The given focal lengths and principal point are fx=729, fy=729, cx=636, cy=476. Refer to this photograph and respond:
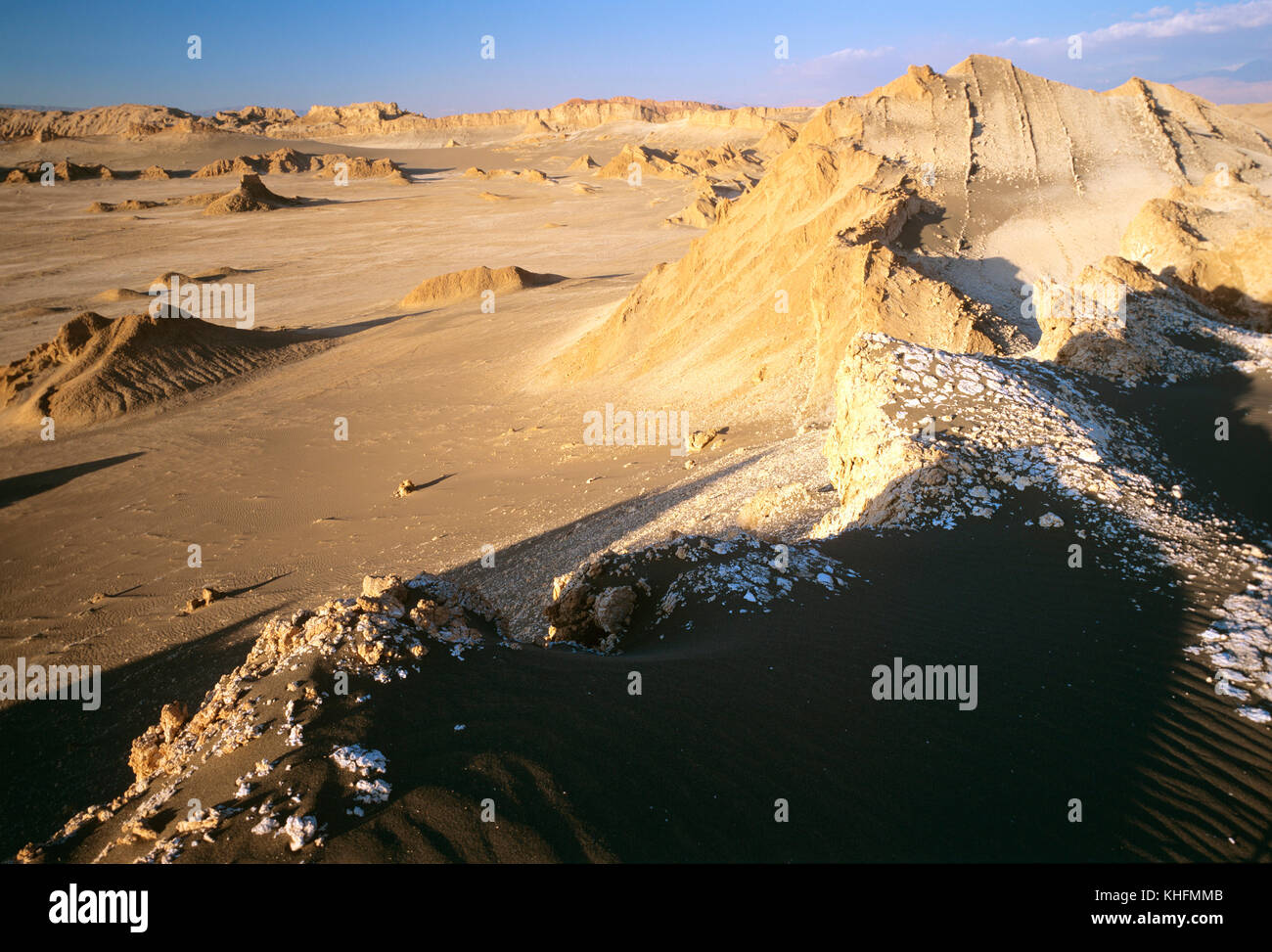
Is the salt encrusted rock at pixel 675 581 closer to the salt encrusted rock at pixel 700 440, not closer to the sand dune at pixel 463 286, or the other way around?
the salt encrusted rock at pixel 700 440

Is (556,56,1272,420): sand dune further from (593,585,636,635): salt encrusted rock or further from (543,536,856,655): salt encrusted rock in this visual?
(593,585,636,635): salt encrusted rock

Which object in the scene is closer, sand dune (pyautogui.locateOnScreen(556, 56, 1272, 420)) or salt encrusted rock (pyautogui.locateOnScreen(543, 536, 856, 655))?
salt encrusted rock (pyautogui.locateOnScreen(543, 536, 856, 655))

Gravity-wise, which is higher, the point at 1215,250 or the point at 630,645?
the point at 1215,250

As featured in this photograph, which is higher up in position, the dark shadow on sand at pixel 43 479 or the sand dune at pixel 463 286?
the sand dune at pixel 463 286

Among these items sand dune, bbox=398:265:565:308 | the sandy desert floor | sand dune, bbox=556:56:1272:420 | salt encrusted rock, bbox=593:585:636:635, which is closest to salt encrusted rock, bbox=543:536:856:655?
salt encrusted rock, bbox=593:585:636:635

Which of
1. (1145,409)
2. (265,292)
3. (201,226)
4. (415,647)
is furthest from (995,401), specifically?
(201,226)

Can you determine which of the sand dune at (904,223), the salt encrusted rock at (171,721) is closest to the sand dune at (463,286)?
the sand dune at (904,223)

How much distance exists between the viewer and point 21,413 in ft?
57.9

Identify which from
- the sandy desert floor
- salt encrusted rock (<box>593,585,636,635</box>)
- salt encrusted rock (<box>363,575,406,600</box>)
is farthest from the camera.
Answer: salt encrusted rock (<box>593,585,636,635</box>)

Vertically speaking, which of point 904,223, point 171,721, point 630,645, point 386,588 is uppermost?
point 904,223

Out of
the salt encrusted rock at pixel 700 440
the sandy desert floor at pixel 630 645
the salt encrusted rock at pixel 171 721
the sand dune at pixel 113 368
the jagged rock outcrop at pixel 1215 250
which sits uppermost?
the jagged rock outcrop at pixel 1215 250

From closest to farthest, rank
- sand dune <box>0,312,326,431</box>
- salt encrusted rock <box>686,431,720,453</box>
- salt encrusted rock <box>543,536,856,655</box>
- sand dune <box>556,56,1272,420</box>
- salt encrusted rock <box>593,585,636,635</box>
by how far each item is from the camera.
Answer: salt encrusted rock <box>543,536,856,655</box> → salt encrusted rock <box>593,585,636,635</box> → salt encrusted rock <box>686,431,720,453</box> → sand dune <box>556,56,1272,420</box> → sand dune <box>0,312,326,431</box>

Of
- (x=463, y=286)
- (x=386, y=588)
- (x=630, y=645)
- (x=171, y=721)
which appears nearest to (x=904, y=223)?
(x=630, y=645)

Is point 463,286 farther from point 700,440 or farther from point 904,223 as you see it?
point 700,440
